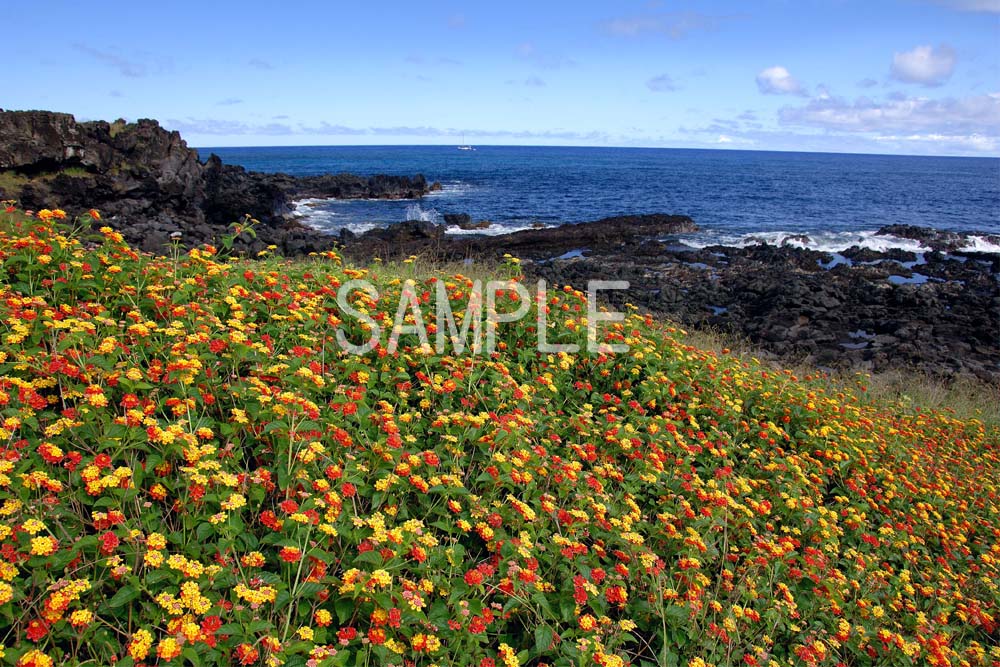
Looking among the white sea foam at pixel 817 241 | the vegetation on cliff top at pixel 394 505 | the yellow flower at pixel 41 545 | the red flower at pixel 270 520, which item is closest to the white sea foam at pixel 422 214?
the white sea foam at pixel 817 241

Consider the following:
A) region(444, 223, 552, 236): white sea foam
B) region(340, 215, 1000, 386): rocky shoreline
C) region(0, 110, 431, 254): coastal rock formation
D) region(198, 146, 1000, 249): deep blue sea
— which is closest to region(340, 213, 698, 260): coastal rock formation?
region(340, 215, 1000, 386): rocky shoreline

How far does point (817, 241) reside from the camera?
28766 mm

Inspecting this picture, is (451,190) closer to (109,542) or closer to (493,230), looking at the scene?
(493,230)

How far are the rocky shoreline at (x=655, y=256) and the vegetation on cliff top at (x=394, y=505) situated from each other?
9.94 metres

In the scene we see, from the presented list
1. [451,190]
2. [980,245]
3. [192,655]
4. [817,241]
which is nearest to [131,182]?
[192,655]

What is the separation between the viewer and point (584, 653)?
2.52 meters

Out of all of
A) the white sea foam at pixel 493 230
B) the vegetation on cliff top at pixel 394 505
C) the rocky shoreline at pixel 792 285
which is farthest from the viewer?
the white sea foam at pixel 493 230

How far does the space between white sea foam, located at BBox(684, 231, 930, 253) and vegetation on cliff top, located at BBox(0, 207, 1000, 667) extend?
2330 centimetres

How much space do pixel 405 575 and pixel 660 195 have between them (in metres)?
51.5

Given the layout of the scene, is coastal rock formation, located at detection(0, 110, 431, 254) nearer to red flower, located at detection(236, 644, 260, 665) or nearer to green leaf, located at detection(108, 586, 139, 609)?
green leaf, located at detection(108, 586, 139, 609)

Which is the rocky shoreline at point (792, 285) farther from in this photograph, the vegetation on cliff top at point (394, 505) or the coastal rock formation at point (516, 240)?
the vegetation on cliff top at point (394, 505)

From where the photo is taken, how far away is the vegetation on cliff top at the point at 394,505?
7.54 ft

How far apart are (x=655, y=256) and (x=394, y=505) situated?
73.7 ft

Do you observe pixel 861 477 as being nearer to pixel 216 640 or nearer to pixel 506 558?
pixel 506 558
